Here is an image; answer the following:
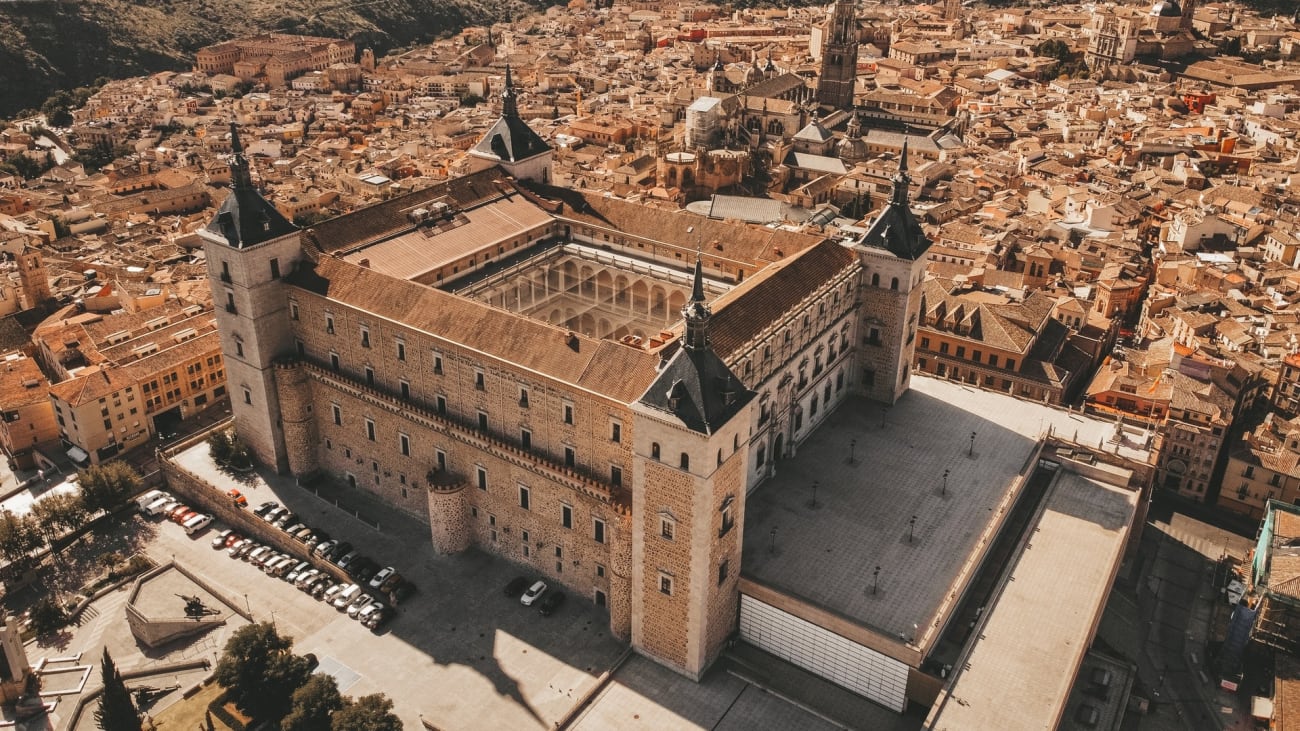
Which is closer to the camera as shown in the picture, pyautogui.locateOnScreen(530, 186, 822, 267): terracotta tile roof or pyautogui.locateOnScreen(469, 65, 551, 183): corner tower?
pyautogui.locateOnScreen(530, 186, 822, 267): terracotta tile roof

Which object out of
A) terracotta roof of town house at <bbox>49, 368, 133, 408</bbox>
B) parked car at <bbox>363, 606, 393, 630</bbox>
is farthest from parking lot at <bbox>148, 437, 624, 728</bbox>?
terracotta roof of town house at <bbox>49, 368, 133, 408</bbox>

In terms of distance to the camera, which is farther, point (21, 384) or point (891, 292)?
point (21, 384)

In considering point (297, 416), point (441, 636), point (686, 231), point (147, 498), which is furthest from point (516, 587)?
point (147, 498)

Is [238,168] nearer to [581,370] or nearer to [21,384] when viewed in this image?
[581,370]

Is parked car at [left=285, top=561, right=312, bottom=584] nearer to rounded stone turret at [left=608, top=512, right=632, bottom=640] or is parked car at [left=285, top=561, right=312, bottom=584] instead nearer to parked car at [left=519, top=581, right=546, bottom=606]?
parked car at [left=519, top=581, right=546, bottom=606]

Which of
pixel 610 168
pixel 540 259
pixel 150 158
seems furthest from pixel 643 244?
pixel 150 158
